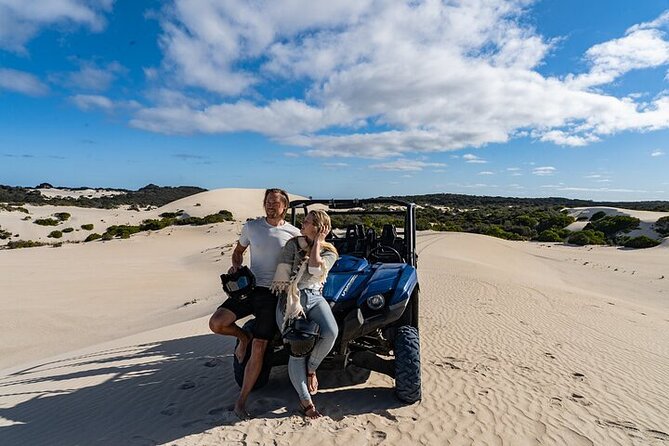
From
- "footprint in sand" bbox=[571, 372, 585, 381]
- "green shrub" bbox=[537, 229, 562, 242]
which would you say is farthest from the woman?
"green shrub" bbox=[537, 229, 562, 242]

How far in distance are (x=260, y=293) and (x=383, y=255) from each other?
2311 millimetres

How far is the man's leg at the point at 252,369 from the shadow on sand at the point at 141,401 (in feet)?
0.33

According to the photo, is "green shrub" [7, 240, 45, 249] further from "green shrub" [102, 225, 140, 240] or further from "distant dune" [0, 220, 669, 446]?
"distant dune" [0, 220, 669, 446]

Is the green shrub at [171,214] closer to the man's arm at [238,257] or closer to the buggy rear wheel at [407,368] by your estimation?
the man's arm at [238,257]

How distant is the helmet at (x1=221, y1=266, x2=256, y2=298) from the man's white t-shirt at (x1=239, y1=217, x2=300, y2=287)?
0.09 meters

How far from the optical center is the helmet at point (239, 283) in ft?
11.9

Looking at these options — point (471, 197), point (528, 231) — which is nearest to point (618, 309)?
point (528, 231)

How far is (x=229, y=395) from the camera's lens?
174 inches

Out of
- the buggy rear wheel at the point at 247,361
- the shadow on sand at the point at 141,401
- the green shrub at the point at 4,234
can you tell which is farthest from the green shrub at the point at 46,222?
the buggy rear wheel at the point at 247,361

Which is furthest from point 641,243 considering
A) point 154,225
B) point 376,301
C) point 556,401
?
point 154,225

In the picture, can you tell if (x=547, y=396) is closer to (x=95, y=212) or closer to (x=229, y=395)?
(x=229, y=395)

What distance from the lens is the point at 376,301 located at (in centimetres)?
382

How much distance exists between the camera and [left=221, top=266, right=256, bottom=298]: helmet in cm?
363

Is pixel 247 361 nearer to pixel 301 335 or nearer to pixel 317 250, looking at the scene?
pixel 301 335
